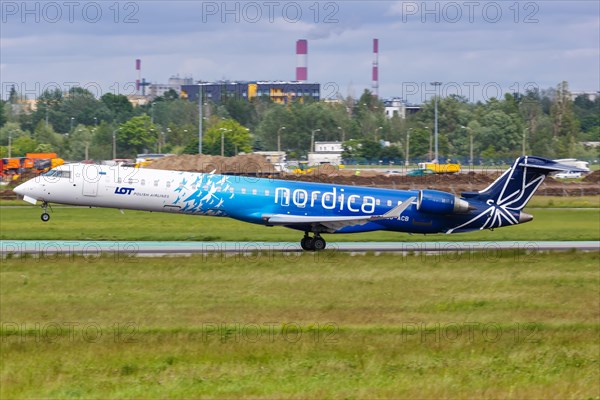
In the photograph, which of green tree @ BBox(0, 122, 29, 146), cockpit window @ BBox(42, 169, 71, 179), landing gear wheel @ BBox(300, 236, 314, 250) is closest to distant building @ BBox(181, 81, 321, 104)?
green tree @ BBox(0, 122, 29, 146)

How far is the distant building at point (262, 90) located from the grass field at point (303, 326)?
128 metres

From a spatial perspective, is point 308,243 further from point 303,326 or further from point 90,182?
point 303,326

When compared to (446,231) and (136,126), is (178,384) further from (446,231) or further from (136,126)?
(136,126)

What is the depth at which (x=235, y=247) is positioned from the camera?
3819cm

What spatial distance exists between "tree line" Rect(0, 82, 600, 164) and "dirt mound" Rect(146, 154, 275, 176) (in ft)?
70.3

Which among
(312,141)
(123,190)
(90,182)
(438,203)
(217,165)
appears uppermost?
(312,141)

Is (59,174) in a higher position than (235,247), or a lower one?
higher

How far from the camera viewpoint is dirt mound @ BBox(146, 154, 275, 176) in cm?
7219

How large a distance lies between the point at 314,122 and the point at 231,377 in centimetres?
11094

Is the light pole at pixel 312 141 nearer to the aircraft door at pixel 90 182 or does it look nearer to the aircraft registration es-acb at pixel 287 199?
the aircraft registration es-acb at pixel 287 199

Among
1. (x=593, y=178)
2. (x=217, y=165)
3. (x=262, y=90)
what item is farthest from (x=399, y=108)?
(x=217, y=165)

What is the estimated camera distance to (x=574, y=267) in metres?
34.2

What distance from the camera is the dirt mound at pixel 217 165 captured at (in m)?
72.2

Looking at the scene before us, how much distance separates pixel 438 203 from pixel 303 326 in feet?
50.9
